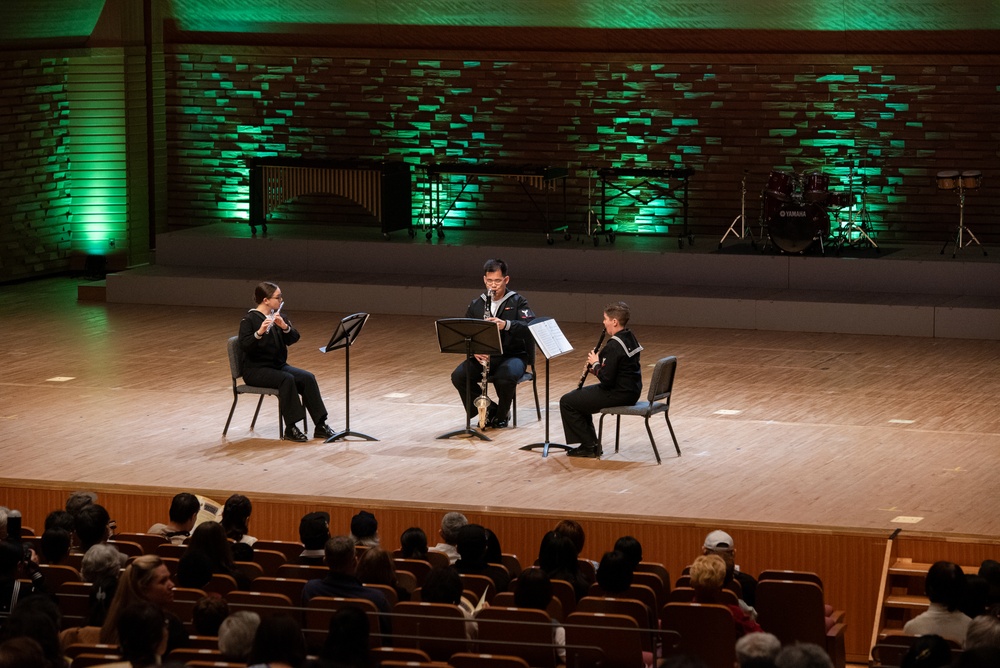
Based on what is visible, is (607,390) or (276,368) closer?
(607,390)

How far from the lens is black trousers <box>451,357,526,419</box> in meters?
9.95

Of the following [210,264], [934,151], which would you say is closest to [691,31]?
[934,151]

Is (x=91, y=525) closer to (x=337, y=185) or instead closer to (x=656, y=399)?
(x=656, y=399)

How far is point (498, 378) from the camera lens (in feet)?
32.7

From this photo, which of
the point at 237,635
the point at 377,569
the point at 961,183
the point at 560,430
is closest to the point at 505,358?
the point at 560,430

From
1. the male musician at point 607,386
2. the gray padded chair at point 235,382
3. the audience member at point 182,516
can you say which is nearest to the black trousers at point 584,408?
the male musician at point 607,386

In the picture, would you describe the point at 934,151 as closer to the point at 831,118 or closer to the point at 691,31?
the point at 831,118

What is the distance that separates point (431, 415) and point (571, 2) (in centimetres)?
682

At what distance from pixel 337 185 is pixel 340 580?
1057 centimetres

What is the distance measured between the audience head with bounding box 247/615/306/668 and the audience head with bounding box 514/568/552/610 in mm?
1328

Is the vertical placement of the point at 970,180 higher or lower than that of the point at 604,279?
higher

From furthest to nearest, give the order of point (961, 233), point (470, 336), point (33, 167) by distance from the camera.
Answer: point (33, 167) < point (961, 233) < point (470, 336)

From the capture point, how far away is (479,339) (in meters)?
9.46

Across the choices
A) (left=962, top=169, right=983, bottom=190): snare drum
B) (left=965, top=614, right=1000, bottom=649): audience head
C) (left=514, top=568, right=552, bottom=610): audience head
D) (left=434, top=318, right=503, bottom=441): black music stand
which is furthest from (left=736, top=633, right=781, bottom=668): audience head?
(left=962, top=169, right=983, bottom=190): snare drum
